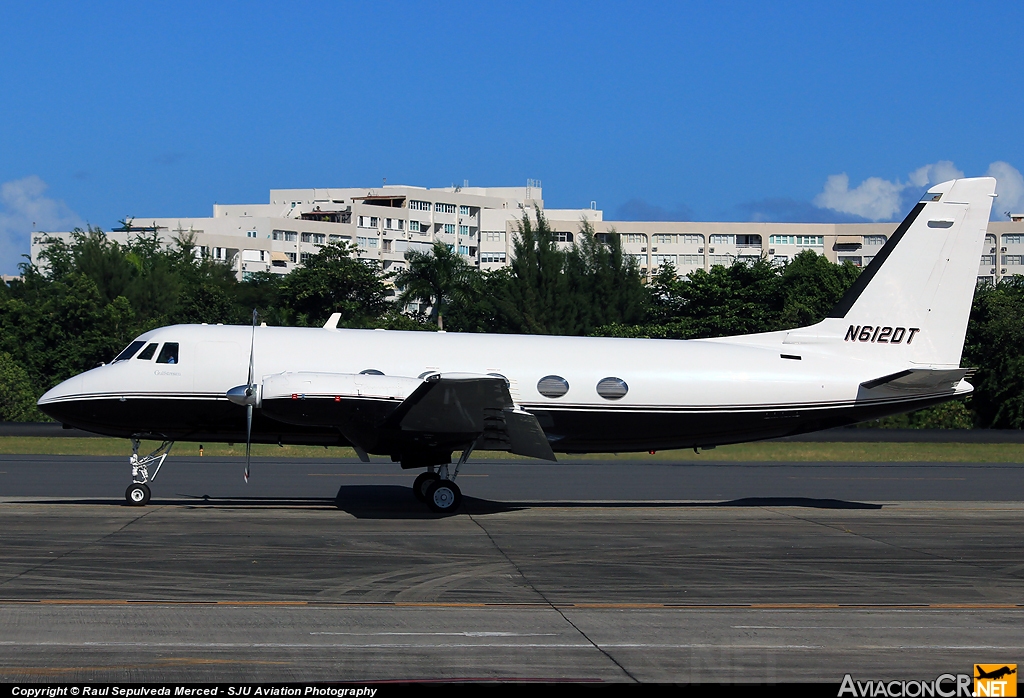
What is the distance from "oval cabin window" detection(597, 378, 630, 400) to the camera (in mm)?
19562

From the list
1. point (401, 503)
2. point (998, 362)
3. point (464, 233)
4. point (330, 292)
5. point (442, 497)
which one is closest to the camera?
point (442, 497)

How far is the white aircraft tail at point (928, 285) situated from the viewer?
2048 cm

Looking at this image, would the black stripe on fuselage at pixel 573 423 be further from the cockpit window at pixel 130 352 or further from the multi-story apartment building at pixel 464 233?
the multi-story apartment building at pixel 464 233

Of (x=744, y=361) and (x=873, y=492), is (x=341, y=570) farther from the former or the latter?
(x=873, y=492)

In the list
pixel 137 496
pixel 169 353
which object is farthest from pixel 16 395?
pixel 169 353

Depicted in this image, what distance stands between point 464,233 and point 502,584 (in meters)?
155

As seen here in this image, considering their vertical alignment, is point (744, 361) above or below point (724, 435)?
above

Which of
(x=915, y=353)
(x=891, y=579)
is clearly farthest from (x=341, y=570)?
(x=915, y=353)

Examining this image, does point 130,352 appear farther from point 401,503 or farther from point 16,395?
point 16,395

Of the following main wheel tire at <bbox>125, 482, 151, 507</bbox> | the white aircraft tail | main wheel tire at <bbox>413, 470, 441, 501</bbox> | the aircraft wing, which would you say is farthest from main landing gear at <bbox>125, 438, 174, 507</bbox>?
the white aircraft tail

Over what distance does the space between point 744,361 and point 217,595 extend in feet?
40.3

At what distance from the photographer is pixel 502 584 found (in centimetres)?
1239

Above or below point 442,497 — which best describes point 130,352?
above

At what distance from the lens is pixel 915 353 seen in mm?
20781
